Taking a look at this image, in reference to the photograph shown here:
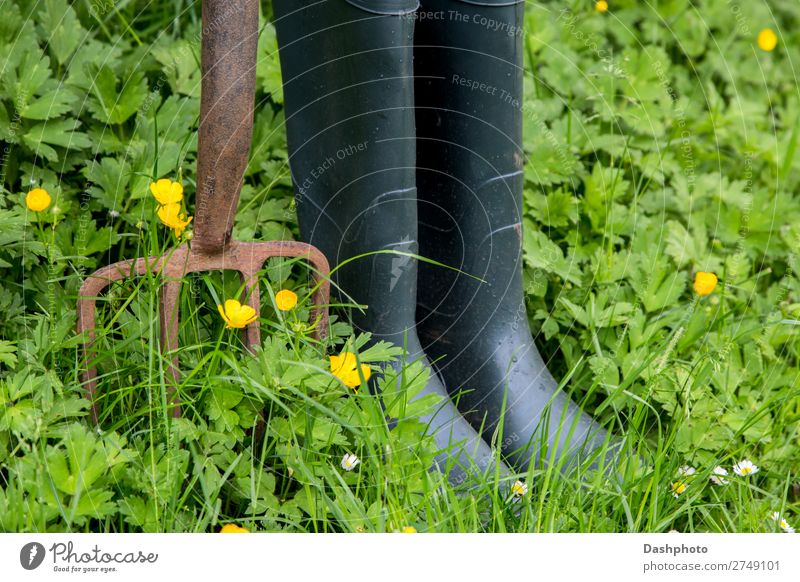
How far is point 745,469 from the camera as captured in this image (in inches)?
50.2

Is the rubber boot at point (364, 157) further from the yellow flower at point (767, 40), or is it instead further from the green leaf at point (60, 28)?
the yellow flower at point (767, 40)

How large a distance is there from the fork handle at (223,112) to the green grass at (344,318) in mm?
91

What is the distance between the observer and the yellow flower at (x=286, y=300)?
1212 millimetres

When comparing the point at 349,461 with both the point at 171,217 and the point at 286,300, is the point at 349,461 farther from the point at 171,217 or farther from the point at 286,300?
the point at 171,217

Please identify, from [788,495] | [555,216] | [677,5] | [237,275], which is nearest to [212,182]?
[237,275]

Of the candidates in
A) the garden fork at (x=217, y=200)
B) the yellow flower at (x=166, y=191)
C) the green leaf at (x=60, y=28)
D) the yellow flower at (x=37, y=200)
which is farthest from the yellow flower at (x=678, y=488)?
the green leaf at (x=60, y=28)

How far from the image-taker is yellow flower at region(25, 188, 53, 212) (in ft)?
4.02

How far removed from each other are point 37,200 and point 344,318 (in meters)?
0.45

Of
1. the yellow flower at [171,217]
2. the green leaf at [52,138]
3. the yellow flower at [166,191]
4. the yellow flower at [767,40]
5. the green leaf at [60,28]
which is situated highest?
the yellow flower at [767,40]

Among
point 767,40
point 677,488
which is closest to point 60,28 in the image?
point 677,488

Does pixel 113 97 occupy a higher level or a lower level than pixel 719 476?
higher

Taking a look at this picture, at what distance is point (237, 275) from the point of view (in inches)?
49.6

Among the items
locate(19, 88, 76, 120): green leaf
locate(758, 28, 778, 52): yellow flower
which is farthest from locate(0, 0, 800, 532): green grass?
locate(758, 28, 778, 52): yellow flower

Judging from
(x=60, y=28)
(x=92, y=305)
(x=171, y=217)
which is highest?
(x=60, y=28)
